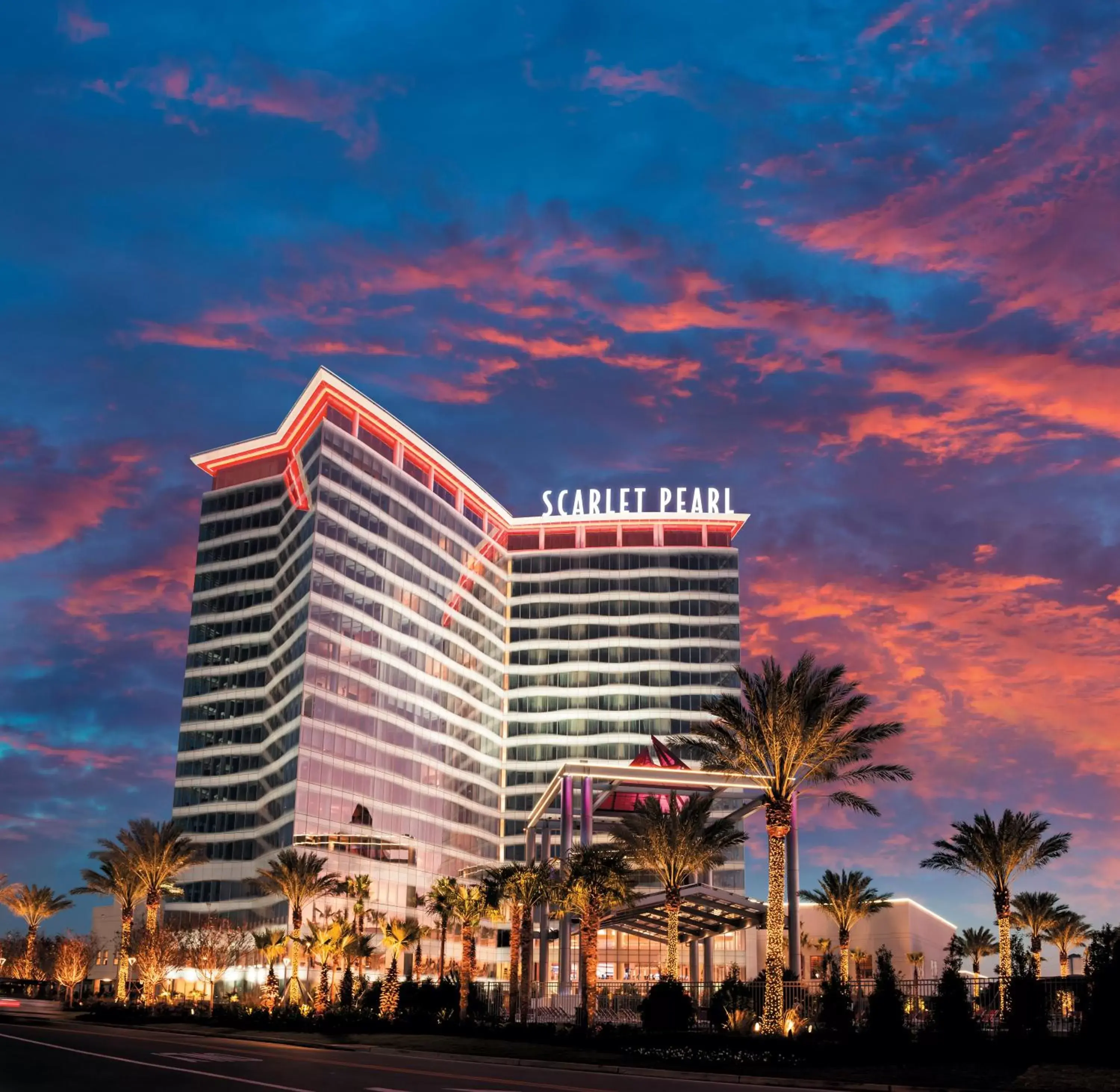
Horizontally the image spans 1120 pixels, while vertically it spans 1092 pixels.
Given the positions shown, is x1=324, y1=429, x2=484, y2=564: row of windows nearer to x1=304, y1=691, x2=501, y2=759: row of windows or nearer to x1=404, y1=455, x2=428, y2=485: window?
x1=404, y1=455, x2=428, y2=485: window

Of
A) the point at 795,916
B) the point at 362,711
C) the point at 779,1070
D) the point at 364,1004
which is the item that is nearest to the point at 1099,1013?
the point at 779,1070

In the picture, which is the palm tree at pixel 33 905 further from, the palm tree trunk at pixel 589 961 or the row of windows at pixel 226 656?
the palm tree trunk at pixel 589 961

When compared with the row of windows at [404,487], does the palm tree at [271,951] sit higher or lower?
lower

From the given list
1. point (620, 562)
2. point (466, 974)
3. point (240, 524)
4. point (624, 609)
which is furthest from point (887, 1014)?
point (620, 562)

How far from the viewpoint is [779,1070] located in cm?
3725

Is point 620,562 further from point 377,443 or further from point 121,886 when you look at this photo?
point 121,886

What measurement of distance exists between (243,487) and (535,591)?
4604 centimetres

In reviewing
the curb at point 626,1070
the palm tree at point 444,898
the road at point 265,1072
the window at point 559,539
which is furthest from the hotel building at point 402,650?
the road at point 265,1072

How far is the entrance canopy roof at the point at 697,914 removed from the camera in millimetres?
76625

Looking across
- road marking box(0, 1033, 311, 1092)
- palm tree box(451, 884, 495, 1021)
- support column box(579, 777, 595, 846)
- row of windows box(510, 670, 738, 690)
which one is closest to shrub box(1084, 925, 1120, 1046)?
road marking box(0, 1033, 311, 1092)

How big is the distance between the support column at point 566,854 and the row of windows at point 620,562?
8519 cm

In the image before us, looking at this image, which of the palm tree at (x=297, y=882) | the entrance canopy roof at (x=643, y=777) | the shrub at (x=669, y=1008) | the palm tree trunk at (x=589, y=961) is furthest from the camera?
the entrance canopy roof at (x=643, y=777)

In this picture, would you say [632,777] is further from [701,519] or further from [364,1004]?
[701,519]

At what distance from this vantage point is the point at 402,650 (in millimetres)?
140750
